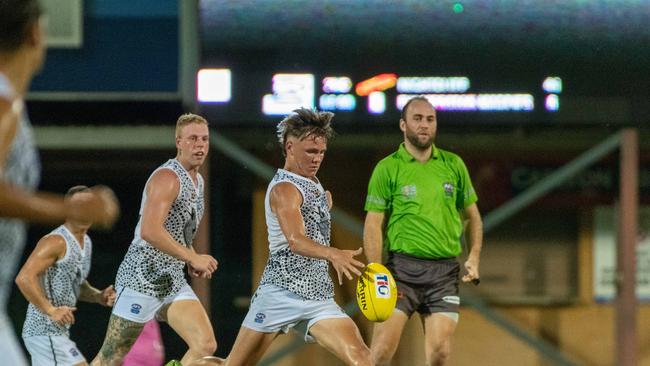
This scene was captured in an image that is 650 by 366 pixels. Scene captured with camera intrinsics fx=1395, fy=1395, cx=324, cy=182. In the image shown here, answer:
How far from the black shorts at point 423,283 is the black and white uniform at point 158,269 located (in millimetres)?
1516

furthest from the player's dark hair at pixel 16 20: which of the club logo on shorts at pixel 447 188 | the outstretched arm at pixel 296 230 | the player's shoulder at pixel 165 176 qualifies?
the club logo on shorts at pixel 447 188

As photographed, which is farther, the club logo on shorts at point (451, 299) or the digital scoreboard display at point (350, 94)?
the digital scoreboard display at point (350, 94)

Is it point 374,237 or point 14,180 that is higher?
point 14,180

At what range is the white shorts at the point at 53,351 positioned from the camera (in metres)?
8.48

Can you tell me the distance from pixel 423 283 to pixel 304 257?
1611 millimetres

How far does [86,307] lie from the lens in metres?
12.8

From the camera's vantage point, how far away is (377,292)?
25.9 feet

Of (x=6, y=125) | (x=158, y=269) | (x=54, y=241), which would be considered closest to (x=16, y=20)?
(x=6, y=125)

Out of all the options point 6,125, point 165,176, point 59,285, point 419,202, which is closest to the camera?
point 6,125

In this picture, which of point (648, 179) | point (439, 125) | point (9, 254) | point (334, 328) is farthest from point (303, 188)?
point (648, 179)

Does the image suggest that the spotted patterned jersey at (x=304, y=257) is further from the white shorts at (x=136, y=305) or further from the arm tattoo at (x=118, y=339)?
the arm tattoo at (x=118, y=339)

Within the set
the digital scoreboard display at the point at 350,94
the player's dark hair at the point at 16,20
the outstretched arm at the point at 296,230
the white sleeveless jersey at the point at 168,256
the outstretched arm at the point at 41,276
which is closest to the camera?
the player's dark hair at the point at 16,20

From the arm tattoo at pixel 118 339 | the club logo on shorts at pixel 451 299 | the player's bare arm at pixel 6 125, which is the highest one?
the player's bare arm at pixel 6 125

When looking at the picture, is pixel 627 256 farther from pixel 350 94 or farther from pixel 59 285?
pixel 59 285
